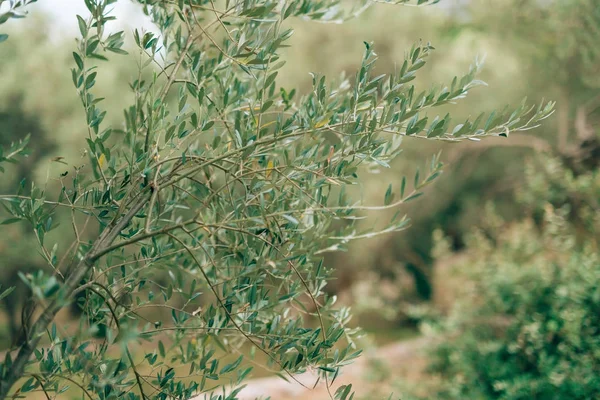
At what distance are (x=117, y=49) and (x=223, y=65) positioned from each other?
0.40 m

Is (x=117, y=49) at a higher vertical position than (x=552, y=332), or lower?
higher

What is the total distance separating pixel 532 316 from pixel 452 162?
6062 mm

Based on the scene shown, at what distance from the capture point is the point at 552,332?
188 inches

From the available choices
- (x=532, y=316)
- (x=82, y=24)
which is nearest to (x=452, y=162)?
(x=532, y=316)

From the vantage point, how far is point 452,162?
10.6 m

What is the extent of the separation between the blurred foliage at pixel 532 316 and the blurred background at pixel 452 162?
2 centimetres

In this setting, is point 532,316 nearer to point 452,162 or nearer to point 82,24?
point 82,24

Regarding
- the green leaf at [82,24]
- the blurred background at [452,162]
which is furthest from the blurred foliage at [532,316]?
the green leaf at [82,24]

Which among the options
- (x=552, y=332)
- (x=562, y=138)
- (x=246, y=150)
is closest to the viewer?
(x=246, y=150)

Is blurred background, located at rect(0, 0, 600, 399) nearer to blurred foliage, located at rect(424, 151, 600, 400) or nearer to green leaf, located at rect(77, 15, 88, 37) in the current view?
blurred foliage, located at rect(424, 151, 600, 400)

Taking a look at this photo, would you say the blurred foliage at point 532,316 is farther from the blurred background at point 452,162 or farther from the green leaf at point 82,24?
the green leaf at point 82,24

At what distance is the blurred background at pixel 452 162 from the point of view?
5.76 metres

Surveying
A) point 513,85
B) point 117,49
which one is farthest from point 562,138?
point 117,49

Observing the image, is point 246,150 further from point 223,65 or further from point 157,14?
point 157,14
